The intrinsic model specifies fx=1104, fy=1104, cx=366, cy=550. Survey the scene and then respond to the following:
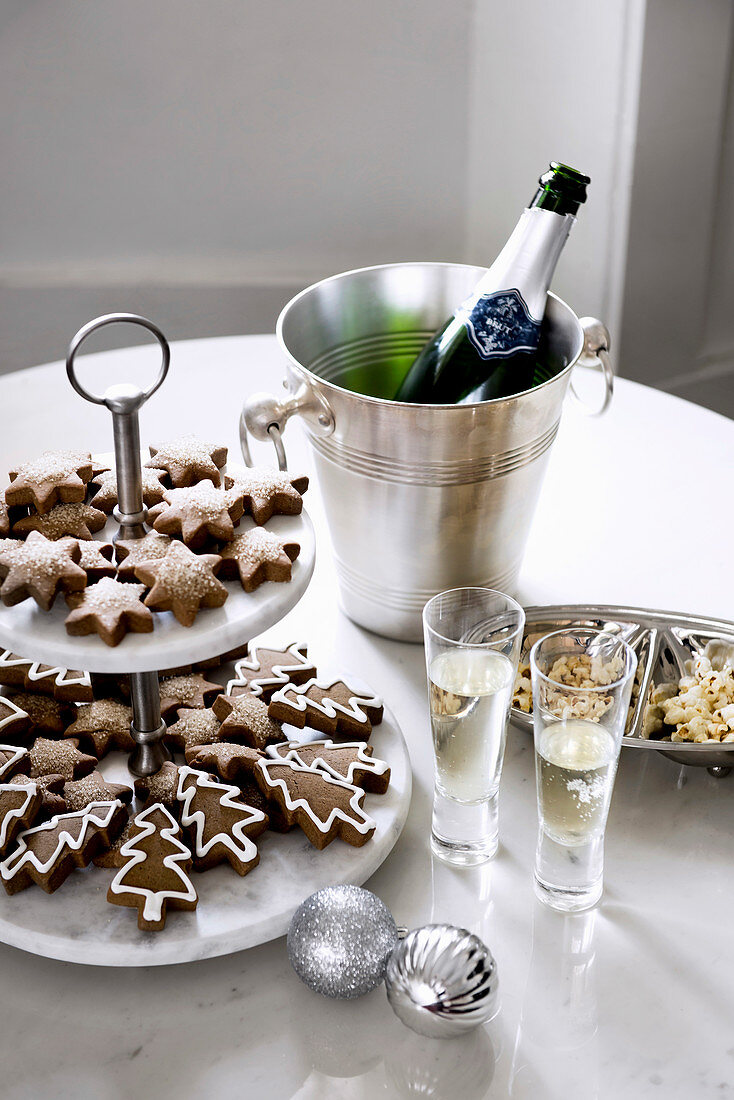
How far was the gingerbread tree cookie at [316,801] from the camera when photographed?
753mm

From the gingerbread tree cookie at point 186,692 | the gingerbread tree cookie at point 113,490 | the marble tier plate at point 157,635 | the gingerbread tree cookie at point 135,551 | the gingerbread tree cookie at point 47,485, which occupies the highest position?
the gingerbread tree cookie at point 47,485

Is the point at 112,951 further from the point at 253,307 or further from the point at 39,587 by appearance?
the point at 253,307

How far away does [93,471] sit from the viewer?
0.81 meters

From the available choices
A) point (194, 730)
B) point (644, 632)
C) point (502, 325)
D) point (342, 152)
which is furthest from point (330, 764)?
point (342, 152)

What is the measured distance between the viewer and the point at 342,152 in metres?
2.72

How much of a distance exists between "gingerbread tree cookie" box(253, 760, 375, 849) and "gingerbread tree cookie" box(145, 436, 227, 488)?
0.21 meters

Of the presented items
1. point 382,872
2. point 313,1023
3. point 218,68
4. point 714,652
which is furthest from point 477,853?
point 218,68

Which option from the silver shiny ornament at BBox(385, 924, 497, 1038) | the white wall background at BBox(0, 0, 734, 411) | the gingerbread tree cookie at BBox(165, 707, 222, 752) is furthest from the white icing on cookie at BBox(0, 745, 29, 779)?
the white wall background at BBox(0, 0, 734, 411)

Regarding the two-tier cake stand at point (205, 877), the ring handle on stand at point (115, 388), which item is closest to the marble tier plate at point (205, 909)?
the two-tier cake stand at point (205, 877)

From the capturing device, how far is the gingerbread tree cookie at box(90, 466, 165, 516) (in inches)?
30.9

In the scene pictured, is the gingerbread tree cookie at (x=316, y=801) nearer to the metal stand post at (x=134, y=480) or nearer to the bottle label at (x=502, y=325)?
the metal stand post at (x=134, y=480)

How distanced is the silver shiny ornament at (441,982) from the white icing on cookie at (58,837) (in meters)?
0.22

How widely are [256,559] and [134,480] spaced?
10 centimetres

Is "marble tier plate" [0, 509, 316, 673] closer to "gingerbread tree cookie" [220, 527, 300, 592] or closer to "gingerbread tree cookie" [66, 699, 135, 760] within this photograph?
"gingerbread tree cookie" [220, 527, 300, 592]
